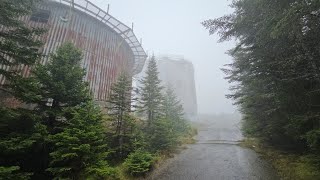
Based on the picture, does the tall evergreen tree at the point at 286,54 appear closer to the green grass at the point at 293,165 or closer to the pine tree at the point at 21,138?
the green grass at the point at 293,165

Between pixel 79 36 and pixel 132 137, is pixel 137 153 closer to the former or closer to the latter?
pixel 132 137

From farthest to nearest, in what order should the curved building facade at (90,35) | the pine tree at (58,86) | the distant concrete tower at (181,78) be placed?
the distant concrete tower at (181,78)
the curved building facade at (90,35)
the pine tree at (58,86)

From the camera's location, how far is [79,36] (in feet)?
74.3

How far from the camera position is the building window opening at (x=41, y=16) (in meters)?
20.8

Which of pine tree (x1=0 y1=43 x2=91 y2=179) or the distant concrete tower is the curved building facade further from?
the distant concrete tower

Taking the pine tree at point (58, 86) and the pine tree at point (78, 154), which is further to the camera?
the pine tree at point (58, 86)

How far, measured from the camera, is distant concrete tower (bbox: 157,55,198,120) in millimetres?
65000

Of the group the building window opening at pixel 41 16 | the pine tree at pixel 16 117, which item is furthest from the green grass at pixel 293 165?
the building window opening at pixel 41 16

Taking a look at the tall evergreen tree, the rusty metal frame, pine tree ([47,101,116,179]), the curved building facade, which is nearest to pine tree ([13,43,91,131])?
pine tree ([47,101,116,179])

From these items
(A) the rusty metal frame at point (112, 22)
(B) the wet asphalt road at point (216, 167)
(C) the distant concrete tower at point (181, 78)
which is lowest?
(B) the wet asphalt road at point (216, 167)

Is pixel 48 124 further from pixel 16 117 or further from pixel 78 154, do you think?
pixel 78 154

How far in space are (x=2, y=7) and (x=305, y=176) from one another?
47.1 ft

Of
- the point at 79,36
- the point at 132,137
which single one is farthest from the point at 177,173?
the point at 79,36

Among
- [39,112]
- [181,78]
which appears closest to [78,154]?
[39,112]
